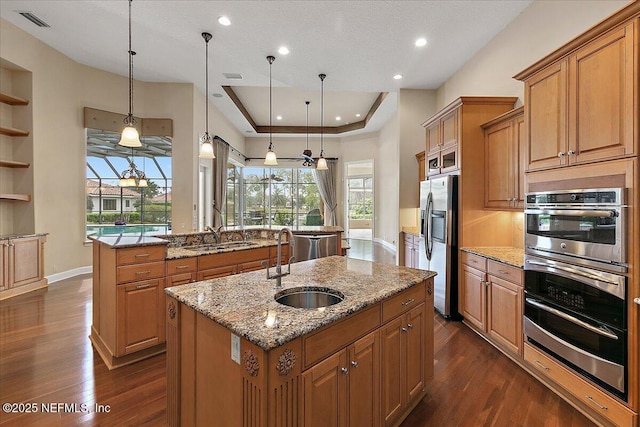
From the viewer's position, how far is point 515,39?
3.39m

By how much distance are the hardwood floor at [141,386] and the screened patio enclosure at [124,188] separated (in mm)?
2993

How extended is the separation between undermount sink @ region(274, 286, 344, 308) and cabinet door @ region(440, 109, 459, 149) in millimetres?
2746

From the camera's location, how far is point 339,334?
1.36 m

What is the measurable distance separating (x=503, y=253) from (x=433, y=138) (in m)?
1.90

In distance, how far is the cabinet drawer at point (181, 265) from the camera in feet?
9.27

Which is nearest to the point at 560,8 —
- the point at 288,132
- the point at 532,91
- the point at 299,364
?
the point at 532,91

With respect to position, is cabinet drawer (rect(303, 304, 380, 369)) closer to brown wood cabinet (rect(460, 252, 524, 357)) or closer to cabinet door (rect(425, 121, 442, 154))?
brown wood cabinet (rect(460, 252, 524, 357))

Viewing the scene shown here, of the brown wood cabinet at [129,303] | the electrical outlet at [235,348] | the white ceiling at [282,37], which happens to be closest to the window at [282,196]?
the white ceiling at [282,37]

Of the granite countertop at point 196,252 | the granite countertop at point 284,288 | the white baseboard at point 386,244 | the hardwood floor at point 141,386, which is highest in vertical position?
the granite countertop at point 196,252

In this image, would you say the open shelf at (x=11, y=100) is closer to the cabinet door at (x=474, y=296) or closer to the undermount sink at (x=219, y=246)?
the undermount sink at (x=219, y=246)

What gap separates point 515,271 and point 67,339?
4.38m

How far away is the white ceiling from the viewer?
3.14 m

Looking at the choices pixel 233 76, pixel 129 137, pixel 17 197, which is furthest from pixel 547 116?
pixel 17 197

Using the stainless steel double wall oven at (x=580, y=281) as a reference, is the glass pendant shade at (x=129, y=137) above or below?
above
